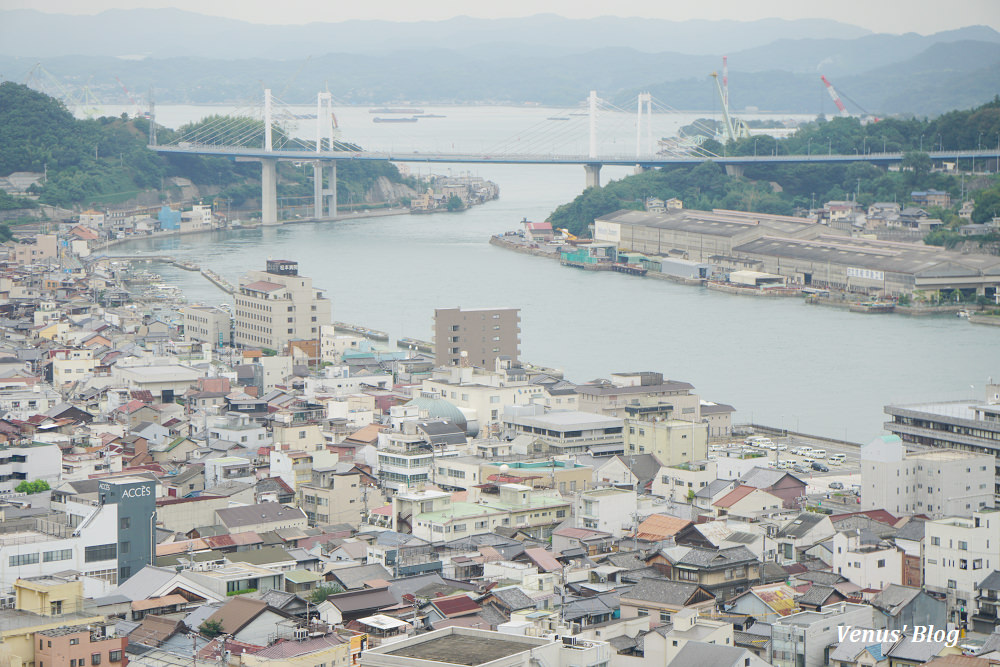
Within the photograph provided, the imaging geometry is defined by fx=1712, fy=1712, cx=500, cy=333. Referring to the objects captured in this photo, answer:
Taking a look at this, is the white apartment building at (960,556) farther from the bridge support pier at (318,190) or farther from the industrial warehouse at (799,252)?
the bridge support pier at (318,190)

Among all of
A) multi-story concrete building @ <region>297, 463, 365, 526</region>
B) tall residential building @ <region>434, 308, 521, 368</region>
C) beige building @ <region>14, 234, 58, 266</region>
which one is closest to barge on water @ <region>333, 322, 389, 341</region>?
tall residential building @ <region>434, 308, 521, 368</region>

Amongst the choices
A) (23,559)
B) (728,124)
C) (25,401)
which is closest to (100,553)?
(23,559)

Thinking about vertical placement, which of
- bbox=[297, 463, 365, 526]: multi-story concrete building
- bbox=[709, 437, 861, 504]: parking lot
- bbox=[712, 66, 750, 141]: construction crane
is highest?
bbox=[712, 66, 750, 141]: construction crane

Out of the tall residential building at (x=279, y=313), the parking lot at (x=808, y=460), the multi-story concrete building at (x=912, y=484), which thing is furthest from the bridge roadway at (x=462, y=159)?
the multi-story concrete building at (x=912, y=484)

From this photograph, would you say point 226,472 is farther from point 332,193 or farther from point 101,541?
point 332,193

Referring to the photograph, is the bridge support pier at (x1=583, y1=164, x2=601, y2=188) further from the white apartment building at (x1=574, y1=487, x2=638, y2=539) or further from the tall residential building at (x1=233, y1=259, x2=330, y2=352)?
the white apartment building at (x1=574, y1=487, x2=638, y2=539)

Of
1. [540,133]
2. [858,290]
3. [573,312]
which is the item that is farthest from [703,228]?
[540,133]
